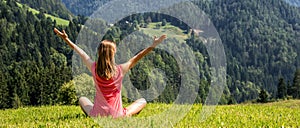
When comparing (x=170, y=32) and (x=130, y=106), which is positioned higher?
(x=170, y=32)

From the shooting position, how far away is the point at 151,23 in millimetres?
14594

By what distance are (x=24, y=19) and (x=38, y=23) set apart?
11.7 meters

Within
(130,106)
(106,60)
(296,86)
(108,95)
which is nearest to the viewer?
(106,60)

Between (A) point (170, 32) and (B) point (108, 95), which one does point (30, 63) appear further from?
(B) point (108, 95)

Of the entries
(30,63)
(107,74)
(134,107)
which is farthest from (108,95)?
(30,63)

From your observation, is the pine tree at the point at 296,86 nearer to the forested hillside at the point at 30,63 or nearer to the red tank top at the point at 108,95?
the forested hillside at the point at 30,63

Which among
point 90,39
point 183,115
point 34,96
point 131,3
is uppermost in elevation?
point 131,3

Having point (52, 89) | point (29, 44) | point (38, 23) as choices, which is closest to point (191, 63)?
point (52, 89)

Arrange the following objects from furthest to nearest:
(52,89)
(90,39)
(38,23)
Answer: (38,23) → (52,89) → (90,39)

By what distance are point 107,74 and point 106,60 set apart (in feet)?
1.24

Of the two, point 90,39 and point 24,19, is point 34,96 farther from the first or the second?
point 24,19

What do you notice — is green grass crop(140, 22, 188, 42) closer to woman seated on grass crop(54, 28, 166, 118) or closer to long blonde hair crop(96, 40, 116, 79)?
woman seated on grass crop(54, 28, 166, 118)

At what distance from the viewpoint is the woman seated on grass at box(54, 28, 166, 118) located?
8328 millimetres

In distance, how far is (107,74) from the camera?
856 centimetres
